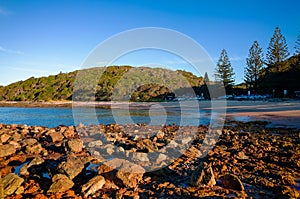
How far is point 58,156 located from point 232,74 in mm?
45940

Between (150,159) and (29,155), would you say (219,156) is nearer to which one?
(150,159)

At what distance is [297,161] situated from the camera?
603cm

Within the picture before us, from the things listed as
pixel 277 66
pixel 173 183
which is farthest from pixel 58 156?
pixel 277 66

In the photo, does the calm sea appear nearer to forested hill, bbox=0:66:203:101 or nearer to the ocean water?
the ocean water

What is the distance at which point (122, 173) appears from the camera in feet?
16.6

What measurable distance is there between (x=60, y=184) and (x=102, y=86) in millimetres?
65644

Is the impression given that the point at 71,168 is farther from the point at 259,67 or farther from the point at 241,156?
the point at 259,67

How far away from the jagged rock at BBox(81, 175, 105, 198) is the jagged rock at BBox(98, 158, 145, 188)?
0.28 metres

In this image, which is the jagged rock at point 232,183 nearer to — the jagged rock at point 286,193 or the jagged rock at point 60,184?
the jagged rock at point 286,193

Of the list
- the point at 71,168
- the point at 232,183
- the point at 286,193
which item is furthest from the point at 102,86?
the point at 286,193

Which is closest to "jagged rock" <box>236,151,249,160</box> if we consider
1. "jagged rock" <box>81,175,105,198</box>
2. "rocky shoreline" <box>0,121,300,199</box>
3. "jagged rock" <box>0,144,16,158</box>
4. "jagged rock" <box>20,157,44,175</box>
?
"rocky shoreline" <box>0,121,300,199</box>

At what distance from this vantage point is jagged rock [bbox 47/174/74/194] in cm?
468

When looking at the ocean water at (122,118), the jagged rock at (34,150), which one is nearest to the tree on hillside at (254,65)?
the ocean water at (122,118)

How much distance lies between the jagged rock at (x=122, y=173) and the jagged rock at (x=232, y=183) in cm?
177
